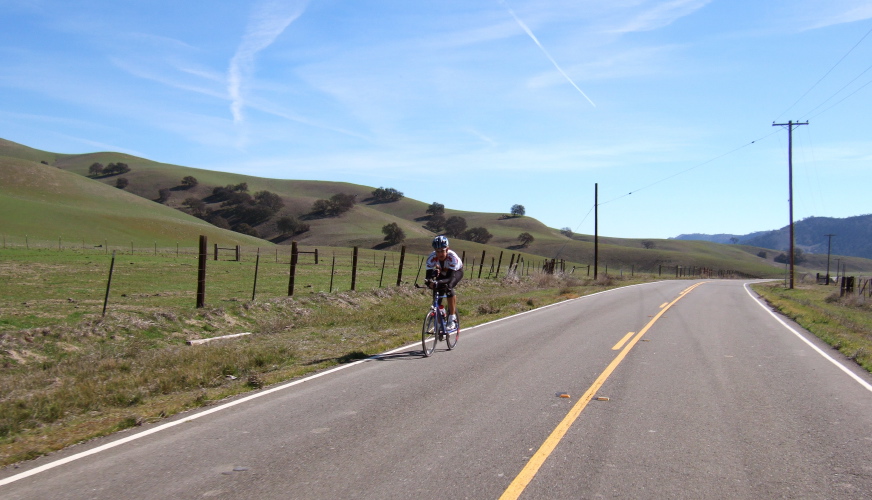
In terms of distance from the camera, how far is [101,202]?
10988 centimetres

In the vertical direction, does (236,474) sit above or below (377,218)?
below

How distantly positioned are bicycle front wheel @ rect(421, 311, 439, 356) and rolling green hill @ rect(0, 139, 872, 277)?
7259cm

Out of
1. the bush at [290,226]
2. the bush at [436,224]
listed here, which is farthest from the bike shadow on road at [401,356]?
the bush at [436,224]

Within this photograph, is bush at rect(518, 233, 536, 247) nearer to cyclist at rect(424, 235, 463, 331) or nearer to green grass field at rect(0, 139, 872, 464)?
green grass field at rect(0, 139, 872, 464)

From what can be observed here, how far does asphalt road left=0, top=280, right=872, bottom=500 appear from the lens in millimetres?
4754

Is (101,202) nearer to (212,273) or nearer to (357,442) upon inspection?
(212,273)

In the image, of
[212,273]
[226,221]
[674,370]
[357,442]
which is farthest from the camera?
[226,221]

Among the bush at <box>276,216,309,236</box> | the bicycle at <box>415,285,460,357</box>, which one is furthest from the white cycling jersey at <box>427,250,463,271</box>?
the bush at <box>276,216,309,236</box>

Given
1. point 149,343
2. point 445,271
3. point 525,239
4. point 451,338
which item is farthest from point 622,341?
point 525,239

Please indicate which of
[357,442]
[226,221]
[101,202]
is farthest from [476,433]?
[226,221]

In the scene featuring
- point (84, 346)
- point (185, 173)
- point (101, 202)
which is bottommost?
point (84, 346)

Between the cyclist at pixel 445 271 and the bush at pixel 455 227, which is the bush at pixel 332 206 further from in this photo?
the cyclist at pixel 445 271

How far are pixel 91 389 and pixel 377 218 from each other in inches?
6238

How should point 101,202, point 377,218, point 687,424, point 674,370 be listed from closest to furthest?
point 687,424, point 674,370, point 101,202, point 377,218
